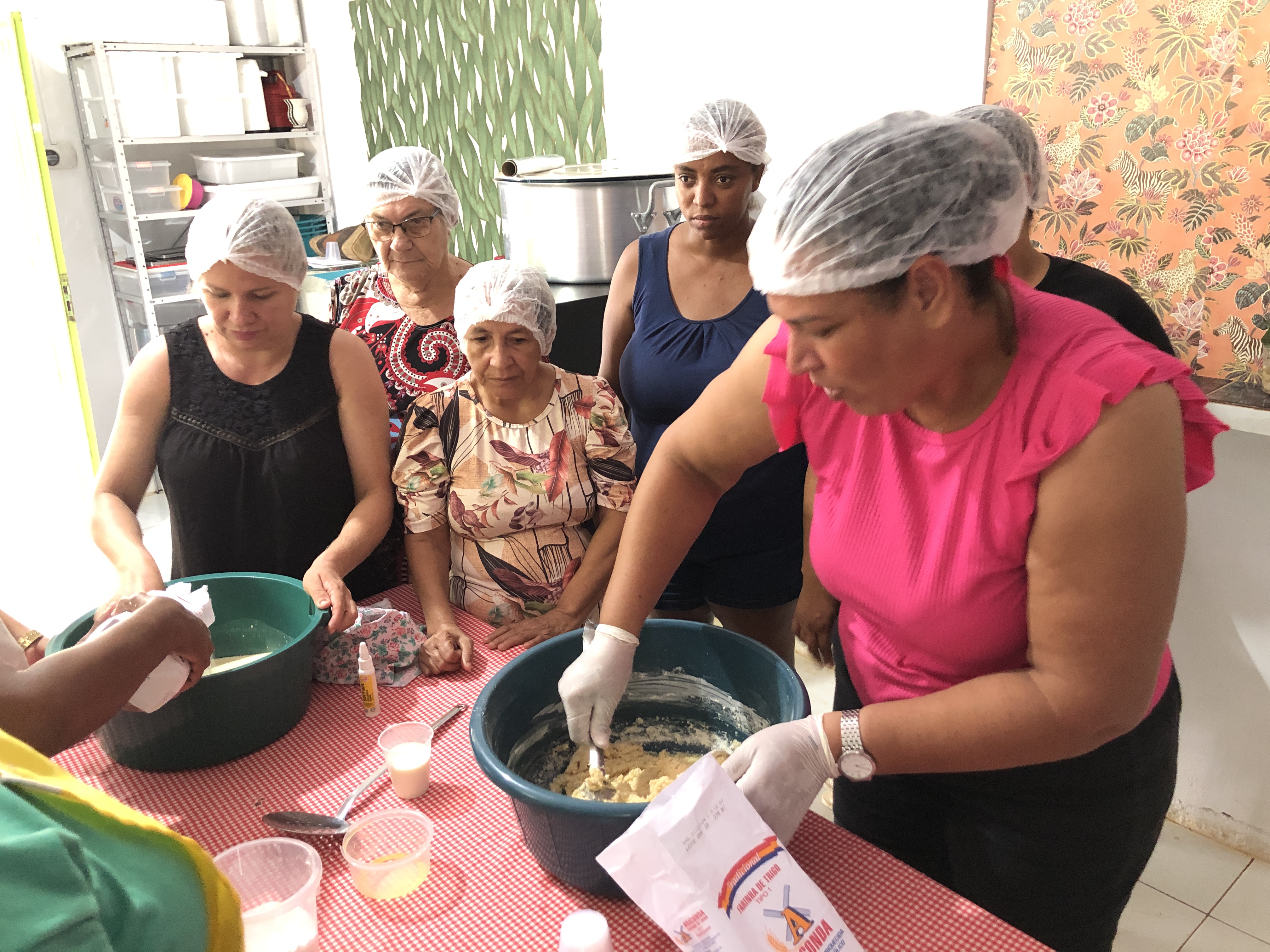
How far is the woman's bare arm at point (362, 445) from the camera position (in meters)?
1.57

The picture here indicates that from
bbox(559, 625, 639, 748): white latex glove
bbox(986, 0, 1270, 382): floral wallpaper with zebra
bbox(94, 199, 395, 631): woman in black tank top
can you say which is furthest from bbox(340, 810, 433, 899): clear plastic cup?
bbox(986, 0, 1270, 382): floral wallpaper with zebra

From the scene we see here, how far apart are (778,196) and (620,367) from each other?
1160 millimetres

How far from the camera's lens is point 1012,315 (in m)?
0.95

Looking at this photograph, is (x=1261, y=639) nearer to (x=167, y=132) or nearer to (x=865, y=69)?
(x=865, y=69)

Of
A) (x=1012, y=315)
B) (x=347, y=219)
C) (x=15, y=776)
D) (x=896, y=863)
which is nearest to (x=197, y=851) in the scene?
(x=15, y=776)

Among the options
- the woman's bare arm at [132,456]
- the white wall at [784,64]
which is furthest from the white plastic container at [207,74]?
the woman's bare arm at [132,456]

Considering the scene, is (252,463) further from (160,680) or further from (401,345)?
(160,680)

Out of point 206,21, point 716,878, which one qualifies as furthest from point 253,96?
point 716,878

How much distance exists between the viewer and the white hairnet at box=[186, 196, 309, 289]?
157 cm

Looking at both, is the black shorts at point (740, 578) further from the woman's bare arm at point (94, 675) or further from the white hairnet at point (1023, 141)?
the woman's bare arm at point (94, 675)

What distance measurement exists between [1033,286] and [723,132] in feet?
2.34

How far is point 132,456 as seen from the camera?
5.12 feet

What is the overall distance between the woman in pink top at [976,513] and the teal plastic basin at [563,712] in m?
0.07

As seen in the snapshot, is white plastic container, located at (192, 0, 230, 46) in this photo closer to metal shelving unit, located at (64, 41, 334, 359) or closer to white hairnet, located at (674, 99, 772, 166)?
metal shelving unit, located at (64, 41, 334, 359)
